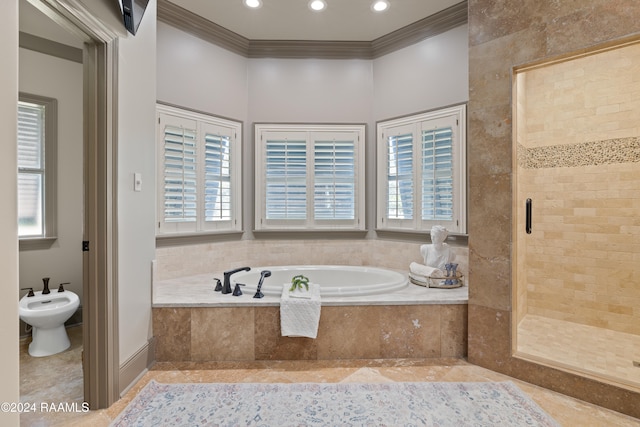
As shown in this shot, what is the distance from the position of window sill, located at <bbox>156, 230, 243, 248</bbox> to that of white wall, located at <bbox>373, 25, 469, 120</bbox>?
6.84 feet

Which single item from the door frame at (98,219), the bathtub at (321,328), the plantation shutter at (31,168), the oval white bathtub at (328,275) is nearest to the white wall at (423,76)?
the oval white bathtub at (328,275)

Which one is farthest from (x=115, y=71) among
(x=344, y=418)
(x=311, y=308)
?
(x=344, y=418)

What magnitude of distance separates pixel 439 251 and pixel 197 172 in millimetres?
2455

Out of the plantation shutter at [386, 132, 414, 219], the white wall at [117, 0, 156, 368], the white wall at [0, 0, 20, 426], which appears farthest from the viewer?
the plantation shutter at [386, 132, 414, 219]

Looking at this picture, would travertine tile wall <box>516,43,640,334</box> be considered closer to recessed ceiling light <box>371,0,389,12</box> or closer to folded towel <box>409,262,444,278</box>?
folded towel <box>409,262,444,278</box>

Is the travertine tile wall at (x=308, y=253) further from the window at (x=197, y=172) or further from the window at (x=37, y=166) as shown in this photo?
the window at (x=37, y=166)

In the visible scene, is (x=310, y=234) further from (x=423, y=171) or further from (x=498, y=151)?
(x=498, y=151)

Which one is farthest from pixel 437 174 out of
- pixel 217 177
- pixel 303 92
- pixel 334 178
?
pixel 217 177

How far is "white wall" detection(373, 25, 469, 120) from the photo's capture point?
3.12 metres

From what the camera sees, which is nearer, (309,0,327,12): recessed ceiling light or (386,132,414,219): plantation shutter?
(309,0,327,12): recessed ceiling light

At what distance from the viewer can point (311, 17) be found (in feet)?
10.5

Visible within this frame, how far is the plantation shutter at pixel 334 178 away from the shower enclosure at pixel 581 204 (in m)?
1.64

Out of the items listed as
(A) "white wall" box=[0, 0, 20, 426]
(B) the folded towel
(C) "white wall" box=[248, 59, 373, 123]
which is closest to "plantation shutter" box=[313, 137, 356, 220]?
(C) "white wall" box=[248, 59, 373, 123]

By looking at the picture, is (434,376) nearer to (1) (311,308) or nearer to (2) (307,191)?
(1) (311,308)
